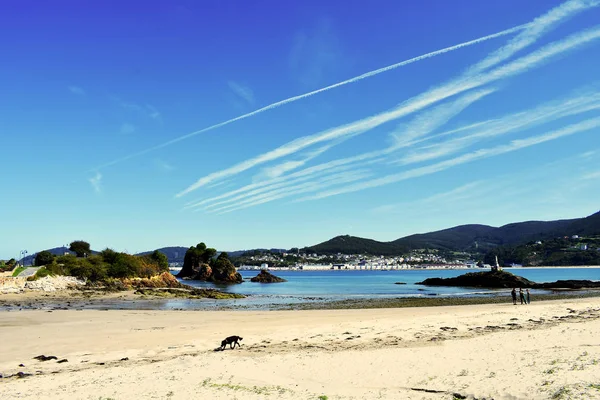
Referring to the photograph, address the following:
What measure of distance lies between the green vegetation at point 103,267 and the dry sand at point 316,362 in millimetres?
48884

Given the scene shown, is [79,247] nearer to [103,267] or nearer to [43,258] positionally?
[43,258]

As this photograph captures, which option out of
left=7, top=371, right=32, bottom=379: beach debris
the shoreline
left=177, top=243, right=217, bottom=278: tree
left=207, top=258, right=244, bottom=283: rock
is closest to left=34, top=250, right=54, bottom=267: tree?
the shoreline

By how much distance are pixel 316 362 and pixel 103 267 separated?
226 ft

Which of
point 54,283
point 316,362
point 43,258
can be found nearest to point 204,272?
point 43,258

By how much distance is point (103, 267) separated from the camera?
238 feet

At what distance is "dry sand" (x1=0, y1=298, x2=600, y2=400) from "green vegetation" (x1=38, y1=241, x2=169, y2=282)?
48884 millimetres

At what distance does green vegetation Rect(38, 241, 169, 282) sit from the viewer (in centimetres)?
6919

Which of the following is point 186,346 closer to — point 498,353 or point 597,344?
point 498,353

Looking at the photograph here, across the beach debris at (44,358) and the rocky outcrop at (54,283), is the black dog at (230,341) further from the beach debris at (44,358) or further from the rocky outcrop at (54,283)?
the rocky outcrop at (54,283)

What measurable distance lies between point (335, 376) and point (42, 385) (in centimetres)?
861

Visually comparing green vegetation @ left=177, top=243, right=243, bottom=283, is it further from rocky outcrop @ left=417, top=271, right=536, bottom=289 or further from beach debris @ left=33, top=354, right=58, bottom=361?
beach debris @ left=33, top=354, right=58, bottom=361

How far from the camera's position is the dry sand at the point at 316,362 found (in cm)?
1048

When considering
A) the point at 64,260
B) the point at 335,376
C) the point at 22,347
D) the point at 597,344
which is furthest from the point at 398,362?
the point at 64,260

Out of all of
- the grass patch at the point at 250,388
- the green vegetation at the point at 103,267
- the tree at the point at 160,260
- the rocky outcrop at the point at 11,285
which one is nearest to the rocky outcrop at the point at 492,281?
the tree at the point at 160,260
